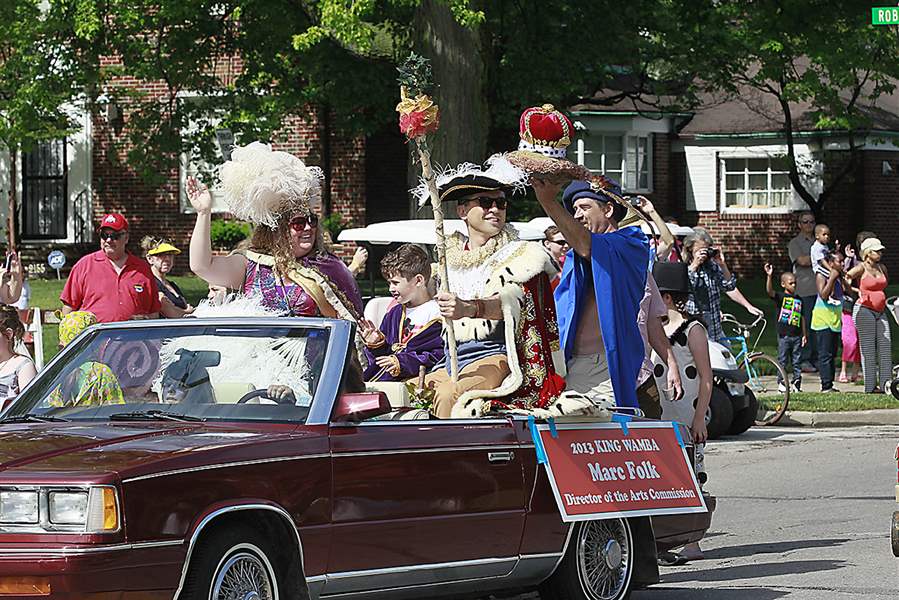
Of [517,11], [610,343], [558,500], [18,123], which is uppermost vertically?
[517,11]

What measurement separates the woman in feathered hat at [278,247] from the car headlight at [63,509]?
2545 mm

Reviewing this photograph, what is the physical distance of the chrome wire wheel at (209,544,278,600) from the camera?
5907 millimetres

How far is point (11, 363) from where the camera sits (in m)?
9.80

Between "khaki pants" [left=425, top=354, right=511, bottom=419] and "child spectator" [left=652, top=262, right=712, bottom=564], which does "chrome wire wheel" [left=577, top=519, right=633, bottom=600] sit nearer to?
"khaki pants" [left=425, top=354, right=511, bottom=419]

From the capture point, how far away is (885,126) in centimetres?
3822

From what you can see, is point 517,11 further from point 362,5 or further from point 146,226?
point 146,226

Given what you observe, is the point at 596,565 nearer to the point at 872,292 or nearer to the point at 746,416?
the point at 746,416

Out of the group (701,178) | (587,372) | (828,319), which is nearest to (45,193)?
(701,178)

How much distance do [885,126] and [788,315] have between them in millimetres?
18658

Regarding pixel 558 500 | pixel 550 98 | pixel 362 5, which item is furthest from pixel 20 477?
pixel 550 98

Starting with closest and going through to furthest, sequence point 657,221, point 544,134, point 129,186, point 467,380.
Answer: point 467,380, point 544,134, point 657,221, point 129,186

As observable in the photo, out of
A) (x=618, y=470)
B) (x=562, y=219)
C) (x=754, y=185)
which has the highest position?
(x=754, y=185)

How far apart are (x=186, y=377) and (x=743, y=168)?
34.7 metres

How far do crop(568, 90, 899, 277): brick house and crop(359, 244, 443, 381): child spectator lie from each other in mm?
28734
